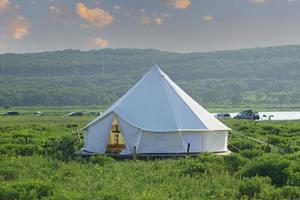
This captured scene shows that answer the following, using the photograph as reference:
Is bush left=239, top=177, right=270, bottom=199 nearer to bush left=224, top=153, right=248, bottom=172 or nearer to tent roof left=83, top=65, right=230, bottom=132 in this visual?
bush left=224, top=153, right=248, bottom=172

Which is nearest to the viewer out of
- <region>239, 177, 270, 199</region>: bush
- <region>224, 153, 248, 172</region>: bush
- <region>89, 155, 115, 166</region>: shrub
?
<region>239, 177, 270, 199</region>: bush

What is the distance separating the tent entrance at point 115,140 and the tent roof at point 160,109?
116cm

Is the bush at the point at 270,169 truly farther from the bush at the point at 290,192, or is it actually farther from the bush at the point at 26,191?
the bush at the point at 26,191

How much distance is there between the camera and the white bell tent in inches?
→ 1099

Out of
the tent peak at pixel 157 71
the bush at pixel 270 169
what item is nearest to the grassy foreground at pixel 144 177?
the bush at pixel 270 169

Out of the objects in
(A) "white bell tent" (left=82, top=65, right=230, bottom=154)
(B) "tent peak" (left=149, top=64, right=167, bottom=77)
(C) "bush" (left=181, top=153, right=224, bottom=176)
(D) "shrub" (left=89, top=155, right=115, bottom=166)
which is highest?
(B) "tent peak" (left=149, top=64, right=167, bottom=77)

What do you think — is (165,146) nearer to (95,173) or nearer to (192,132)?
(192,132)

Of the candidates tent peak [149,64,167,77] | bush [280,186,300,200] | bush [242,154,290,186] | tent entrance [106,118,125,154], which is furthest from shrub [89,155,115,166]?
bush [280,186,300,200]

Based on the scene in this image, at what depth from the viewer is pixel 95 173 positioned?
A: 2048cm

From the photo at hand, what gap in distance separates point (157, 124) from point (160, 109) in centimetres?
114

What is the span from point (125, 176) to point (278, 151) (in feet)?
34.8

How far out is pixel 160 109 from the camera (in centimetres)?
2922

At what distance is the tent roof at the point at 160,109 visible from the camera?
28344 mm

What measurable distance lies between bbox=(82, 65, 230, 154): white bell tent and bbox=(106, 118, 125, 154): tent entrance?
137 millimetres
